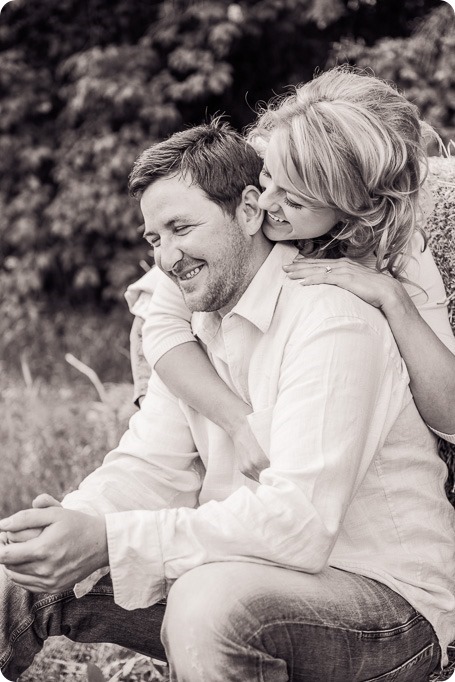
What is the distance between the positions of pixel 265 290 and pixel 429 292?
46 centimetres

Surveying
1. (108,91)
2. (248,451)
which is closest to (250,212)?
(248,451)

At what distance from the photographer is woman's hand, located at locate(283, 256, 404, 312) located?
2252mm

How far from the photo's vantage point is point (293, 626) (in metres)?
2.00

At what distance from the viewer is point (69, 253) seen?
715cm

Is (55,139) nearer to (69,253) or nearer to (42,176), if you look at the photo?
(42,176)

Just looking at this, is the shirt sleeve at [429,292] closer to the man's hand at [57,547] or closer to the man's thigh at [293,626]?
the man's thigh at [293,626]

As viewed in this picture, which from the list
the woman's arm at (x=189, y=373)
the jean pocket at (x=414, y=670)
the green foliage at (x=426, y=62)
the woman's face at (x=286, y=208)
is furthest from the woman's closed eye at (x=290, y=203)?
the green foliage at (x=426, y=62)

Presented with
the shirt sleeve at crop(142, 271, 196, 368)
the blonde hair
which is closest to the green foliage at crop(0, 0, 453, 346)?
the shirt sleeve at crop(142, 271, 196, 368)

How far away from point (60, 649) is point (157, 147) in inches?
68.9

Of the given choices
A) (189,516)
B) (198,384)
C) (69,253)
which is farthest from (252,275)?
(69,253)

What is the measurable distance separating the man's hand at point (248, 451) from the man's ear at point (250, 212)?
48 cm

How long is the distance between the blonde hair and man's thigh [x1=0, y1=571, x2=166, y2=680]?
1033 millimetres

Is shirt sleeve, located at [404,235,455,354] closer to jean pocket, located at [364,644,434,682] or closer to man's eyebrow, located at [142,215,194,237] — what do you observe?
man's eyebrow, located at [142,215,194,237]

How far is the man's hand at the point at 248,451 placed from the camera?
231 centimetres
